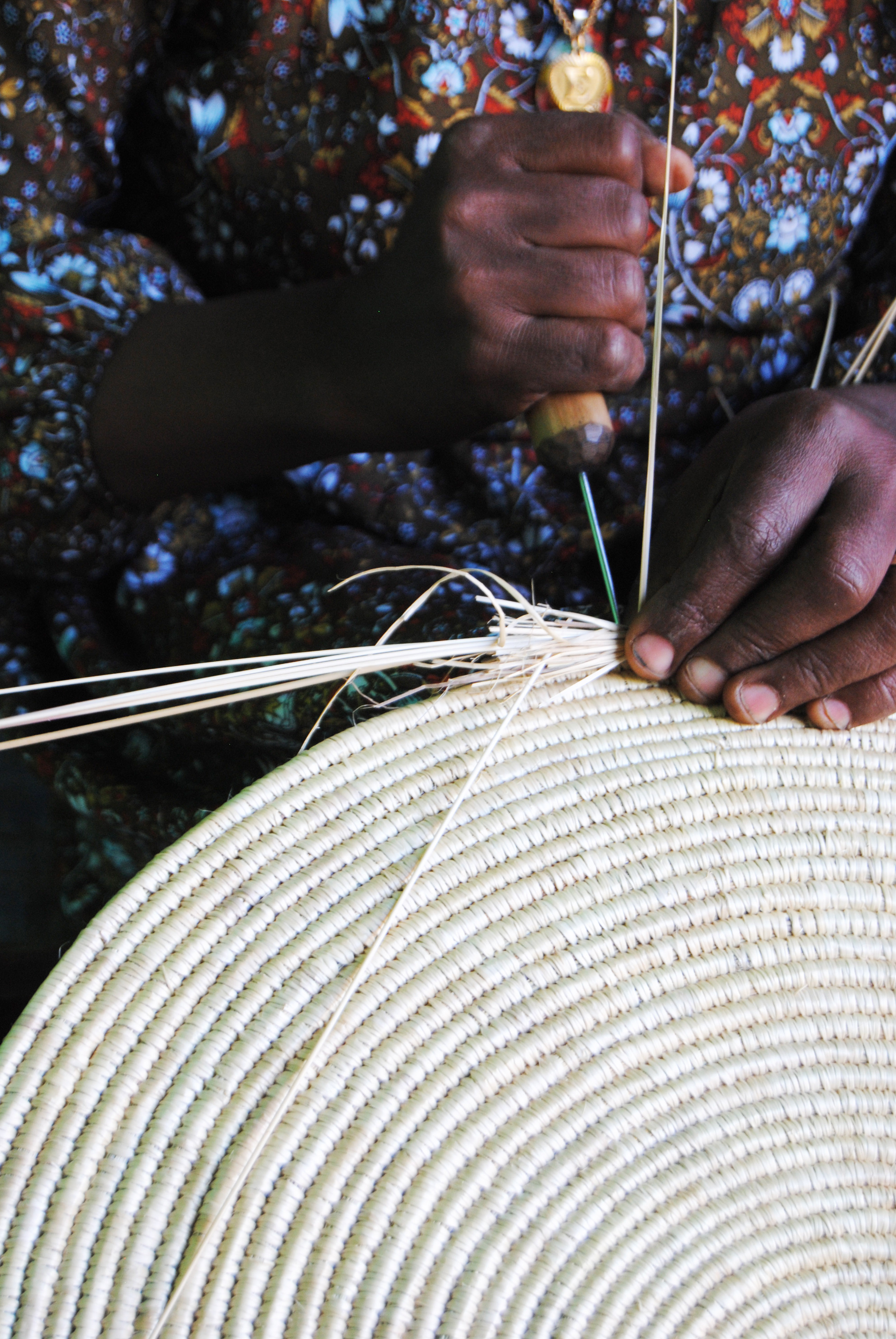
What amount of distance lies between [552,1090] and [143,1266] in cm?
18

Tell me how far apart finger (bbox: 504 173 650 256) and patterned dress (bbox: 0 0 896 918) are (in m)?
0.21

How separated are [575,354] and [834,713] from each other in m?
0.25

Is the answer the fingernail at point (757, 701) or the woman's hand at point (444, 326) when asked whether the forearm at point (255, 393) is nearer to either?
the woman's hand at point (444, 326)

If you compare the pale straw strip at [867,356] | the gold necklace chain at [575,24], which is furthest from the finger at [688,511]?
the gold necklace chain at [575,24]

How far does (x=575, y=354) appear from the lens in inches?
20.7

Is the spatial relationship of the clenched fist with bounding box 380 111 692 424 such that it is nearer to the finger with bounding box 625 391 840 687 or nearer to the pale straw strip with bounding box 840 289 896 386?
the finger with bounding box 625 391 840 687

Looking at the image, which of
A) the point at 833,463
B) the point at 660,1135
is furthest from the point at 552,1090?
the point at 833,463

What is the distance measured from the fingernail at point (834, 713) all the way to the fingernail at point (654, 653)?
0.29ft

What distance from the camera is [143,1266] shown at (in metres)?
0.37

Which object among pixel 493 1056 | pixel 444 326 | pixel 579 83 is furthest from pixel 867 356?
pixel 493 1056

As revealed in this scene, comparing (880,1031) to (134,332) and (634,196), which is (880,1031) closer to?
(634,196)

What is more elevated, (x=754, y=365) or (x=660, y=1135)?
(x=754, y=365)

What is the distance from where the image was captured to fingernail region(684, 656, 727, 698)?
510mm

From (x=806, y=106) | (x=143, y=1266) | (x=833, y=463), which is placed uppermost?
(x=806, y=106)
